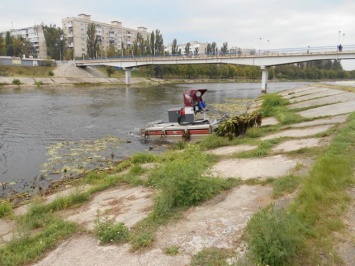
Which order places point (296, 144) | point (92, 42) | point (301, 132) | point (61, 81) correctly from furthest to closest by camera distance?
point (92, 42), point (61, 81), point (301, 132), point (296, 144)

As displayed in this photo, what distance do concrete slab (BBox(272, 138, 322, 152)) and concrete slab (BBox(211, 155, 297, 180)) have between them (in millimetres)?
1106

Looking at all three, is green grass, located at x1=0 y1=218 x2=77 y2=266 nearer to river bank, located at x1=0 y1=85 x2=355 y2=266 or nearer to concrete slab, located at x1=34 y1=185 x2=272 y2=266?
river bank, located at x1=0 y1=85 x2=355 y2=266

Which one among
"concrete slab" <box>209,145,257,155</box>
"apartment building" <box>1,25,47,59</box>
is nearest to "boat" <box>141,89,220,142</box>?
"concrete slab" <box>209,145,257,155</box>

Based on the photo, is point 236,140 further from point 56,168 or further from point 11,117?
point 11,117

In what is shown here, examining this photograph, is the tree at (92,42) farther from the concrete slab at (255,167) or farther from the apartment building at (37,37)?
the concrete slab at (255,167)

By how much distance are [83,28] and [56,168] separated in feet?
490

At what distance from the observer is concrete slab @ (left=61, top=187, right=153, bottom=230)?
23.6 feet

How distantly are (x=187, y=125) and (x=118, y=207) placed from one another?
1079cm

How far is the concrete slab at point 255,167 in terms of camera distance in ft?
29.6

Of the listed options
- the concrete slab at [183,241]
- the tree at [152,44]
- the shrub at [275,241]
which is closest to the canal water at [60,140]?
the concrete slab at [183,241]

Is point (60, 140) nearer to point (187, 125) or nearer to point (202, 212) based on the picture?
point (187, 125)

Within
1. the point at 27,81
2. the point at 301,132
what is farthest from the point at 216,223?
the point at 27,81

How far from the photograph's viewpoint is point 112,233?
6.07 meters

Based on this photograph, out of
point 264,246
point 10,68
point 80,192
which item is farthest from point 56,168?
point 10,68
